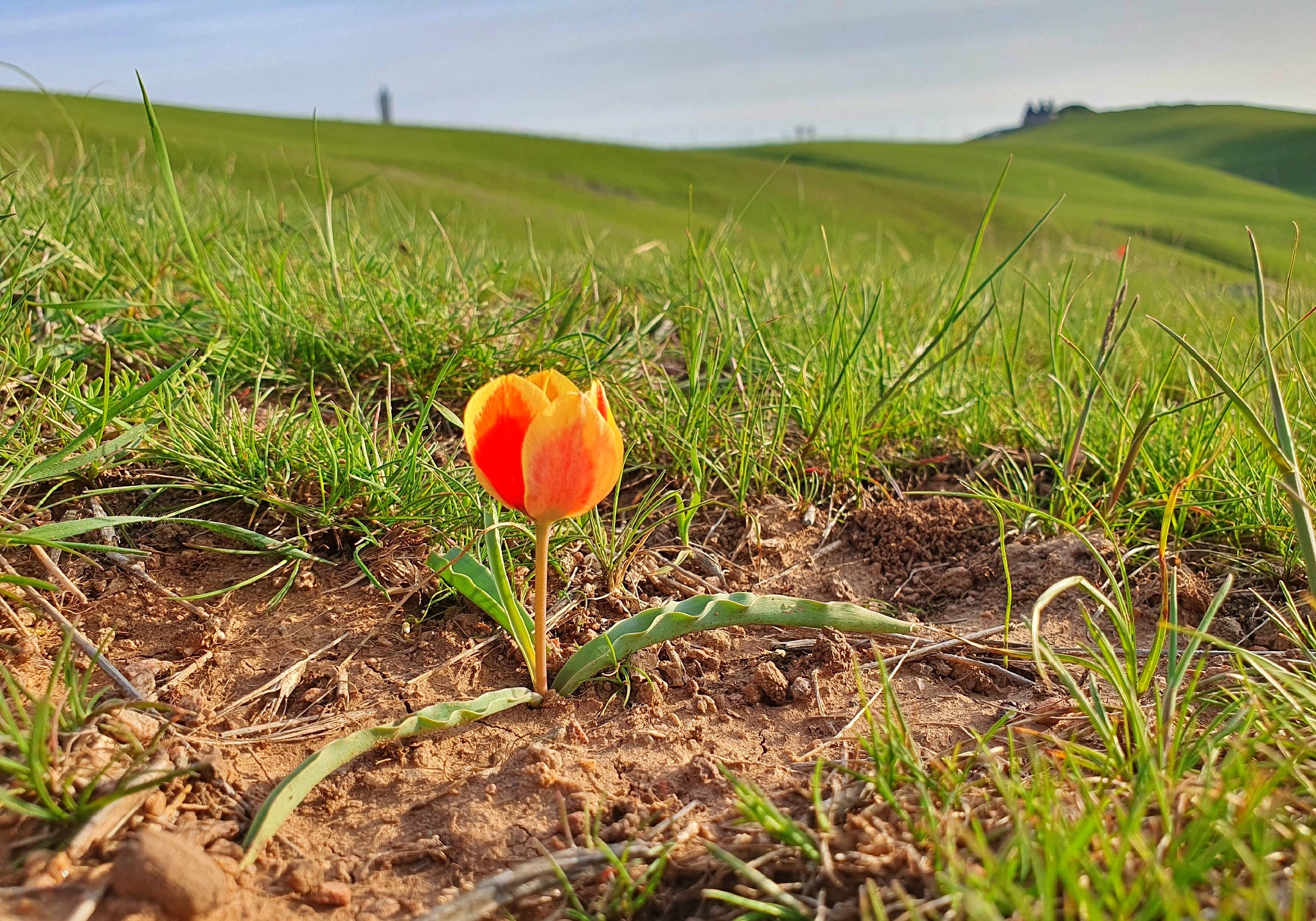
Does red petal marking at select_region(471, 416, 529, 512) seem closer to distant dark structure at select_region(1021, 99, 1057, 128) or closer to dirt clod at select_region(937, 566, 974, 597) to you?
dirt clod at select_region(937, 566, 974, 597)

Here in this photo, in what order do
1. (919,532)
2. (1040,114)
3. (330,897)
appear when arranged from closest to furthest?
(330,897), (919,532), (1040,114)

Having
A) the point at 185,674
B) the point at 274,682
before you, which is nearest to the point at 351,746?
the point at 274,682

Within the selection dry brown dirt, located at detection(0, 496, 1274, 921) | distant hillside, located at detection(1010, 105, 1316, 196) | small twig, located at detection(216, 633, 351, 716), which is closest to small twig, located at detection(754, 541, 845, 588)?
dry brown dirt, located at detection(0, 496, 1274, 921)

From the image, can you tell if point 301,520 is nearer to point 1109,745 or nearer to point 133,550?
point 133,550

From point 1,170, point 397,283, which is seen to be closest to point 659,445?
point 397,283

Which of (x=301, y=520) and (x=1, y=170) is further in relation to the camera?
(x=1, y=170)

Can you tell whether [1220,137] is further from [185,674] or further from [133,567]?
[185,674]

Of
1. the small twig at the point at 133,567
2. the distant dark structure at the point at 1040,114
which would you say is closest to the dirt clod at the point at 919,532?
the small twig at the point at 133,567
